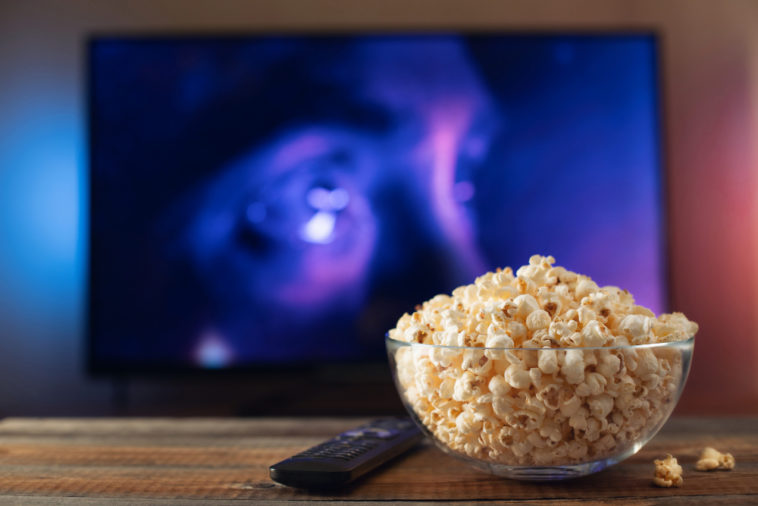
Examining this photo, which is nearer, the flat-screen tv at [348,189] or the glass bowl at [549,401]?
the glass bowl at [549,401]

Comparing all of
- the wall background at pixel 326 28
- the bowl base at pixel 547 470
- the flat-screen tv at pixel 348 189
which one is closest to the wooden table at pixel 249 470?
the bowl base at pixel 547 470

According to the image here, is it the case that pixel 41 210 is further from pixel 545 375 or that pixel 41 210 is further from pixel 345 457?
pixel 545 375

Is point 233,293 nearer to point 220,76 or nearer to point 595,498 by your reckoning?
point 220,76

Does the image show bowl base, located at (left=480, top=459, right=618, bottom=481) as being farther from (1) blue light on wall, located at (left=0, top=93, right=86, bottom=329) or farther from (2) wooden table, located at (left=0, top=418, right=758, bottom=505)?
(1) blue light on wall, located at (left=0, top=93, right=86, bottom=329)

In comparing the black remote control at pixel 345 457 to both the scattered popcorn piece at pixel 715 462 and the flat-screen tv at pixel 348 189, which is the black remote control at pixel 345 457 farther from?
the flat-screen tv at pixel 348 189

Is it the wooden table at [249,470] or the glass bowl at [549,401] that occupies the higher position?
the glass bowl at [549,401]

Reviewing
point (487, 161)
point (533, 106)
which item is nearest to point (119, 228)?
point (487, 161)

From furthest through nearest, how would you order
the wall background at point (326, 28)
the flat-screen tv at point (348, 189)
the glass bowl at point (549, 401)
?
the wall background at point (326, 28) → the flat-screen tv at point (348, 189) → the glass bowl at point (549, 401)

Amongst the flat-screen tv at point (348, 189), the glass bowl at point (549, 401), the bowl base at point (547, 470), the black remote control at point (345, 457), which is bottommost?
the bowl base at point (547, 470)
